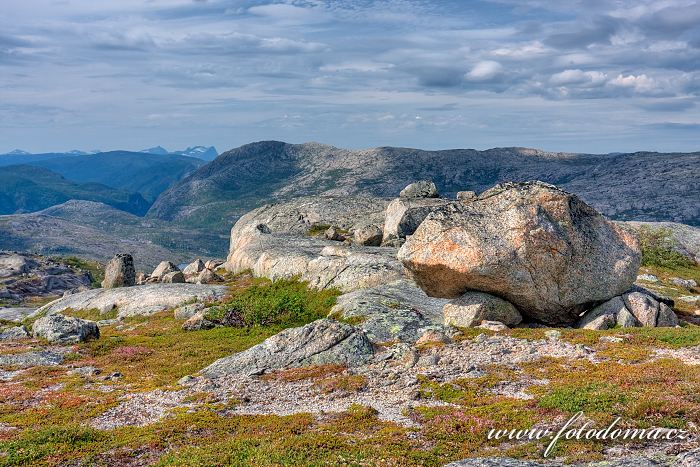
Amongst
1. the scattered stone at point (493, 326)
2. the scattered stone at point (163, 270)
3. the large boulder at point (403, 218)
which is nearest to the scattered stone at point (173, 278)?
the scattered stone at point (163, 270)

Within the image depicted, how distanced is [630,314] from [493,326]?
9.80 metres

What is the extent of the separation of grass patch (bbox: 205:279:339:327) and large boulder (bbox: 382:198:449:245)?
19.6m

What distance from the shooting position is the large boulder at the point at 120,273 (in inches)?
2992

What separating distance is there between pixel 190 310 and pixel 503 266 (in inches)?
1241

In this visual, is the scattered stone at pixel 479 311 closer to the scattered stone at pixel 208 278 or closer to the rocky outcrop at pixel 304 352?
A: the rocky outcrop at pixel 304 352

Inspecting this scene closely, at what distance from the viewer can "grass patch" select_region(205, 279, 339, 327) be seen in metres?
46.5

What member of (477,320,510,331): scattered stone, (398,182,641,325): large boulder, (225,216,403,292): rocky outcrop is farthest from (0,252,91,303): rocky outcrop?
(477,320,510,331): scattered stone

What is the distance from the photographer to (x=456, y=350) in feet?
103

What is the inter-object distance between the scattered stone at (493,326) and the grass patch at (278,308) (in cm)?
1480

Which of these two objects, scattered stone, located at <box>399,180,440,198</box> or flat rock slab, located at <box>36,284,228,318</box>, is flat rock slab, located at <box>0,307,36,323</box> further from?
scattered stone, located at <box>399,180,440,198</box>

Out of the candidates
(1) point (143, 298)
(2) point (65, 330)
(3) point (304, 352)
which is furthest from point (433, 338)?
(1) point (143, 298)

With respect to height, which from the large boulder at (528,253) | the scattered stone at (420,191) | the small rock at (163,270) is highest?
the scattered stone at (420,191)

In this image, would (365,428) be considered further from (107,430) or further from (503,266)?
(503,266)

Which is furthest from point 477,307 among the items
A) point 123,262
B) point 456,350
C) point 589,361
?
point 123,262
